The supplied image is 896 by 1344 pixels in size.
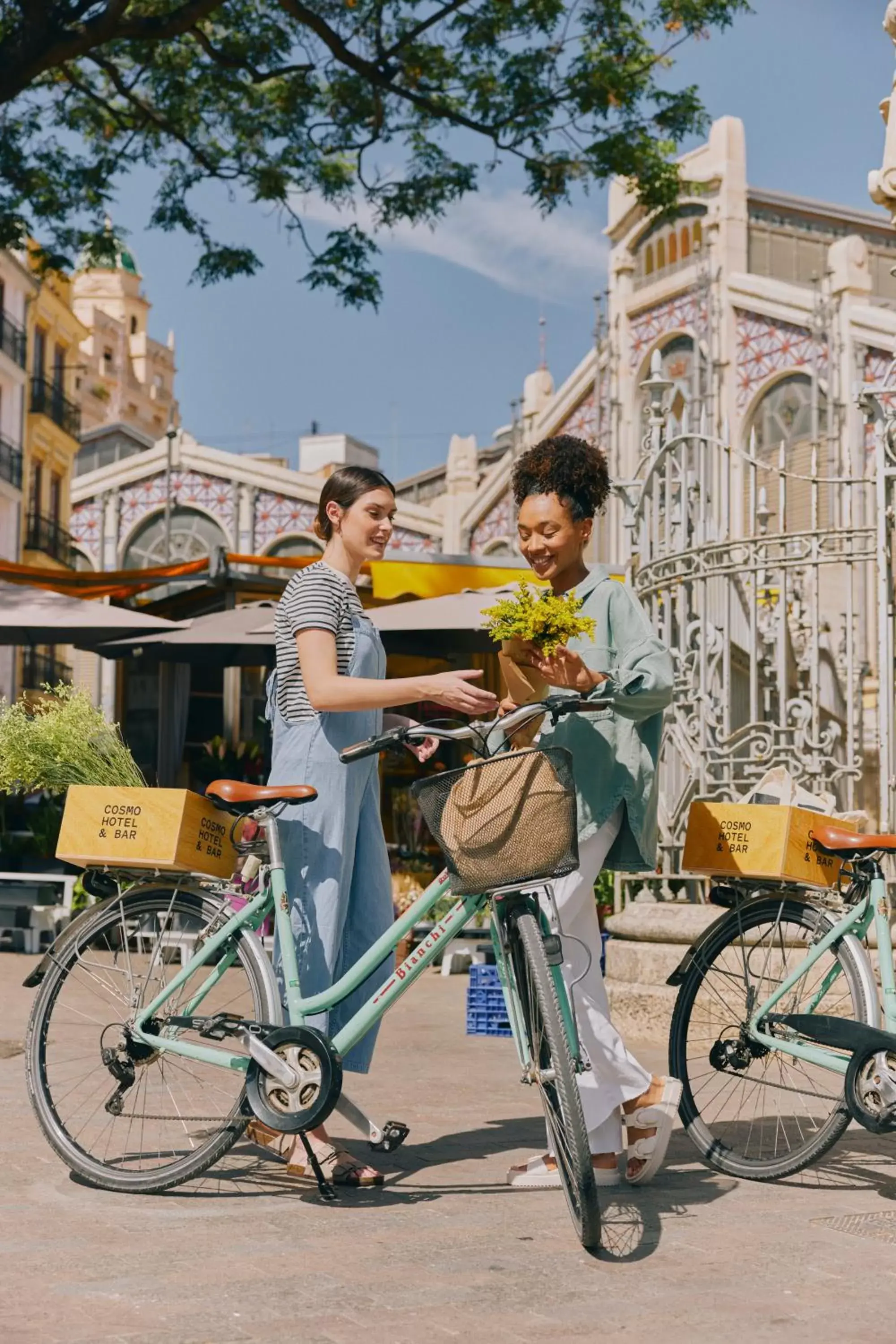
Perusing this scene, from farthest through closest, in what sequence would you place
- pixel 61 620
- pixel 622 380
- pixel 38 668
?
pixel 38 668, pixel 622 380, pixel 61 620

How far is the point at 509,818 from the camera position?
3668 millimetres

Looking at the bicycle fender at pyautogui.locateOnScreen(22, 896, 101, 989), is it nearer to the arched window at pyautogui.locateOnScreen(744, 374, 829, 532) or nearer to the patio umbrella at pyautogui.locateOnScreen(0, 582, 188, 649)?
the patio umbrella at pyautogui.locateOnScreen(0, 582, 188, 649)

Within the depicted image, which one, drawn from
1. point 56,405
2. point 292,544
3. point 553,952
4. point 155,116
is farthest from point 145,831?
point 56,405

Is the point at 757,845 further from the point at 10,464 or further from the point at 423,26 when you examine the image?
the point at 10,464

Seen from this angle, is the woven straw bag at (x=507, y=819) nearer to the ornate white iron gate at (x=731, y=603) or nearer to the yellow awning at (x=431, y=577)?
the ornate white iron gate at (x=731, y=603)

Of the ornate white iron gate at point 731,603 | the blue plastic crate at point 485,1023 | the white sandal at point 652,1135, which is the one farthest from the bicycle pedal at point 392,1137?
the blue plastic crate at point 485,1023

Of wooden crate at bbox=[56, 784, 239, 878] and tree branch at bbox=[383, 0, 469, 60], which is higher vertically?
tree branch at bbox=[383, 0, 469, 60]

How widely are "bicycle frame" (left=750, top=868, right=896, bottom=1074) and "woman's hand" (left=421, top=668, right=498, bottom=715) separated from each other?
113 cm

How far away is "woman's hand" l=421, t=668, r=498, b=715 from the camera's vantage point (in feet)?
12.3

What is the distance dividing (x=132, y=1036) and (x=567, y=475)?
1.82 metres

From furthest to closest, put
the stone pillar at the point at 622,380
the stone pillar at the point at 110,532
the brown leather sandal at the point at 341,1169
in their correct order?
the stone pillar at the point at 110,532 < the stone pillar at the point at 622,380 < the brown leather sandal at the point at 341,1169

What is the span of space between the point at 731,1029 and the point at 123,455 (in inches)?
2054

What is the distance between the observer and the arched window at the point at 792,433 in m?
25.3

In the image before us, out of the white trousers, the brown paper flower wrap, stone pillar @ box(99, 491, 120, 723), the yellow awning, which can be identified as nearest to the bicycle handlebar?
the brown paper flower wrap
